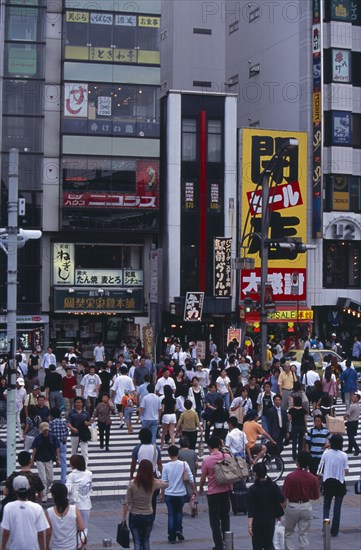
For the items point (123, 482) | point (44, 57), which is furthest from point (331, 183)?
point (123, 482)

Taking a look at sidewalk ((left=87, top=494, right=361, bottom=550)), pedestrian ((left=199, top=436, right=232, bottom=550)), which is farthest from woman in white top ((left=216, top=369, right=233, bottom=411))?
pedestrian ((left=199, top=436, right=232, bottom=550))

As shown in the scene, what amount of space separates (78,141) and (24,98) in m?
3.22

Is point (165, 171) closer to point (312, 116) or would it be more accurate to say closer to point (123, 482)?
point (312, 116)

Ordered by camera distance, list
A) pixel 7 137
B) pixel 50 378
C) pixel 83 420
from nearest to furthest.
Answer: pixel 83 420 < pixel 50 378 < pixel 7 137

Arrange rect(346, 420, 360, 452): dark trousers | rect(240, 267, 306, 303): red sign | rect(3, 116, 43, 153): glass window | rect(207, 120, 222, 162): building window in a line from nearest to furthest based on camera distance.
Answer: rect(346, 420, 360, 452): dark trousers, rect(3, 116, 43, 153): glass window, rect(240, 267, 306, 303): red sign, rect(207, 120, 222, 162): building window

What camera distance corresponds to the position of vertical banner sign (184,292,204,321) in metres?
48.4

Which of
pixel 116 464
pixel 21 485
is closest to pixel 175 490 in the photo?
pixel 21 485

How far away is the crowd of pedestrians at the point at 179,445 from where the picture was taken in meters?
12.4

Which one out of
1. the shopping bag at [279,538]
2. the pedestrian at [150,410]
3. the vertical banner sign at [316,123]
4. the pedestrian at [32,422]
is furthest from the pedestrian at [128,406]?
the vertical banner sign at [316,123]

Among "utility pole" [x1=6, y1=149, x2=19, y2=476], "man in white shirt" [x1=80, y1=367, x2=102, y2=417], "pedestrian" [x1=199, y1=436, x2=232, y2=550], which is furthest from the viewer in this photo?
"man in white shirt" [x1=80, y1=367, x2=102, y2=417]

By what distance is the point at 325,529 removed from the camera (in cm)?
1270

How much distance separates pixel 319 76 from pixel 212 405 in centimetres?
3226

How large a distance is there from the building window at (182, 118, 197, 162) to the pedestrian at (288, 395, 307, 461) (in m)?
30.0

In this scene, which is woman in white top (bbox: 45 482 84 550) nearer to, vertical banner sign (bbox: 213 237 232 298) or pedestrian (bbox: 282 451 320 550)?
pedestrian (bbox: 282 451 320 550)
